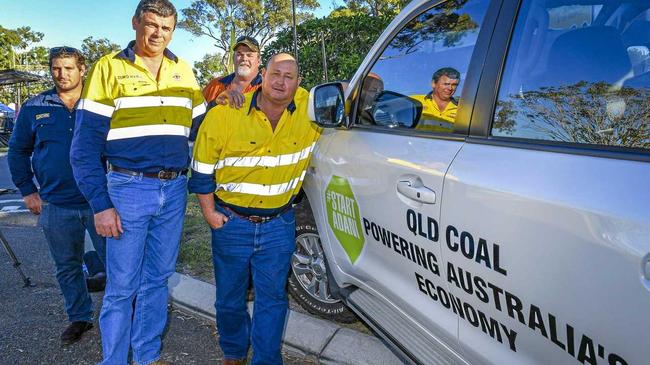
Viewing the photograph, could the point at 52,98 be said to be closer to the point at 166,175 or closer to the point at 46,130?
the point at 46,130

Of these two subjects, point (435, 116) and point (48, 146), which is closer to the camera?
point (435, 116)

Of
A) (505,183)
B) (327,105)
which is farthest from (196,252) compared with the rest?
(505,183)

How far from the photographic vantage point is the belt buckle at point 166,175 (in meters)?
2.40

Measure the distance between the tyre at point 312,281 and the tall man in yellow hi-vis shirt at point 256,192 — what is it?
53 cm

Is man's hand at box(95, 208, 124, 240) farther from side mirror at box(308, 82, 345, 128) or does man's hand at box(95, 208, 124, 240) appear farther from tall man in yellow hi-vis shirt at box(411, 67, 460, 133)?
tall man in yellow hi-vis shirt at box(411, 67, 460, 133)

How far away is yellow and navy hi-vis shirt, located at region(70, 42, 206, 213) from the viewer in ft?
7.20

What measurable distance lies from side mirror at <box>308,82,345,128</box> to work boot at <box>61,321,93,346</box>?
200cm

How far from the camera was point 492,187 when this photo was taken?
57.2 inches

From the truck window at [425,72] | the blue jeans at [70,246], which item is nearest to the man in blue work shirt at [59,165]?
the blue jeans at [70,246]

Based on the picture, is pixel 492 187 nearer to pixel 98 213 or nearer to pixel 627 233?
pixel 627 233

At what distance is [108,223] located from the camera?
222cm

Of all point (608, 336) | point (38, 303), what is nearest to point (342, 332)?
point (608, 336)

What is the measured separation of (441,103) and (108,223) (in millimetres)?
1590

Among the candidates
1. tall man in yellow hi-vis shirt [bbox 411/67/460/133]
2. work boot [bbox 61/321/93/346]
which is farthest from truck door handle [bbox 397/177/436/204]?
work boot [bbox 61/321/93/346]
